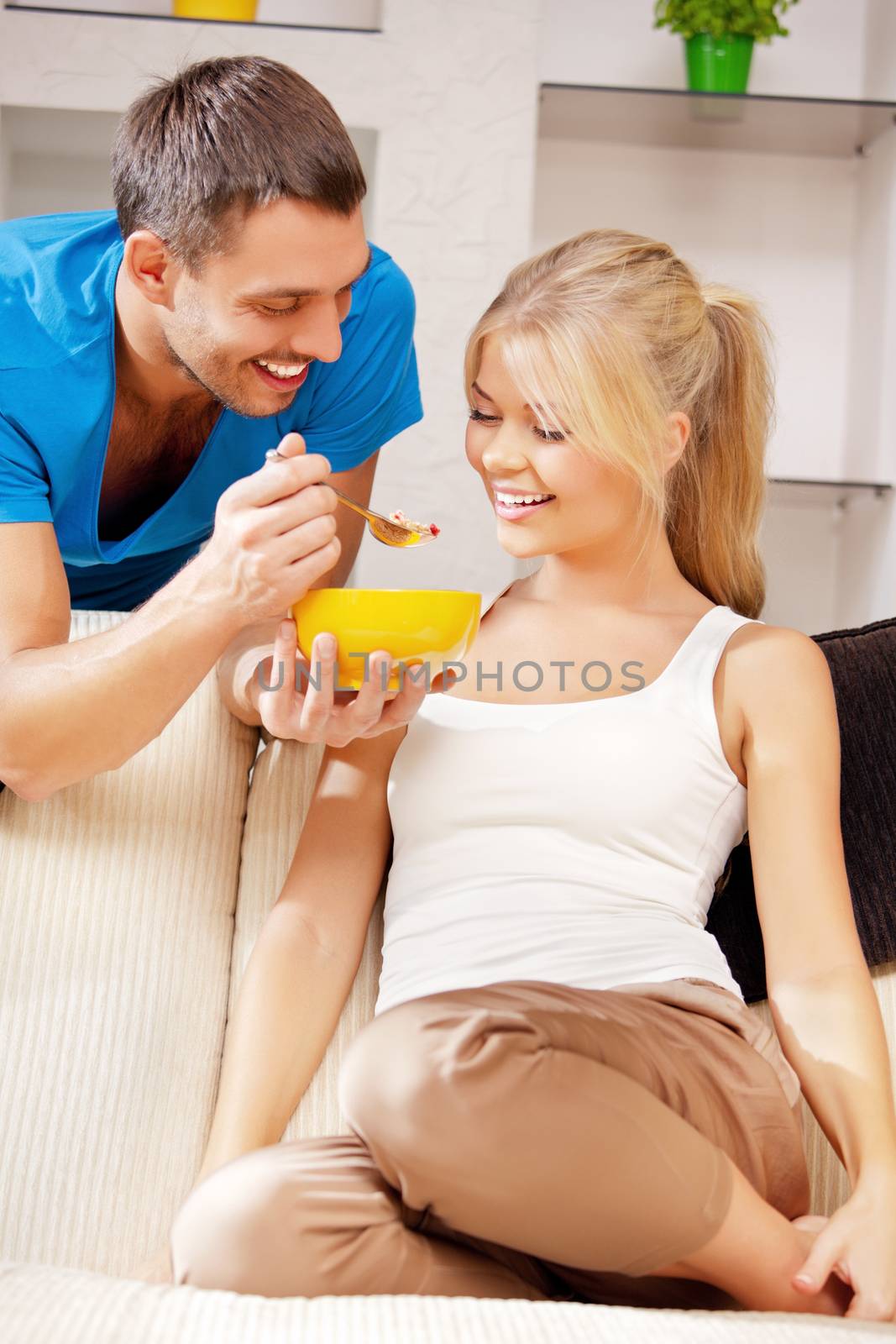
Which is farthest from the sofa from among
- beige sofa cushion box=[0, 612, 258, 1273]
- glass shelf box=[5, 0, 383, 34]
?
glass shelf box=[5, 0, 383, 34]

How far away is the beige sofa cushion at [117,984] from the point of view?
1.21 meters

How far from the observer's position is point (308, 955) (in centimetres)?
129

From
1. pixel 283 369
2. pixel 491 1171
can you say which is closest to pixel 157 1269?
pixel 491 1171

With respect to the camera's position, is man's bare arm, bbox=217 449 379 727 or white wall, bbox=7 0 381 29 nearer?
man's bare arm, bbox=217 449 379 727

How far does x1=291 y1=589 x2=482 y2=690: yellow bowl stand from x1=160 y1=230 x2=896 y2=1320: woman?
0.10 ft

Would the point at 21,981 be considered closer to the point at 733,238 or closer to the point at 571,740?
the point at 571,740

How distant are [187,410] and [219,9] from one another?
1441mm

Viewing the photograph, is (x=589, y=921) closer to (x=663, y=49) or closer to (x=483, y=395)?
(x=483, y=395)

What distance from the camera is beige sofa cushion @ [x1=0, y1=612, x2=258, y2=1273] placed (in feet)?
3.97

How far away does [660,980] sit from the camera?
1.14 m

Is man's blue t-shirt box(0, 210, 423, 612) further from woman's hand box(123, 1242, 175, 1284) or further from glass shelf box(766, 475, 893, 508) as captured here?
glass shelf box(766, 475, 893, 508)

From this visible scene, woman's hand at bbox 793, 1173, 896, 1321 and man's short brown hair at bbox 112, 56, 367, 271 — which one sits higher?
man's short brown hair at bbox 112, 56, 367, 271

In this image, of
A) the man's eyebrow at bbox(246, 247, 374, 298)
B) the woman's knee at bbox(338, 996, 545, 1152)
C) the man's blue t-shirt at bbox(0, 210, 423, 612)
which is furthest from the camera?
the man's blue t-shirt at bbox(0, 210, 423, 612)

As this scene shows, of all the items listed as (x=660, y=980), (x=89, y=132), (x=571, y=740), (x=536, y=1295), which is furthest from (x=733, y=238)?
(x=536, y=1295)
